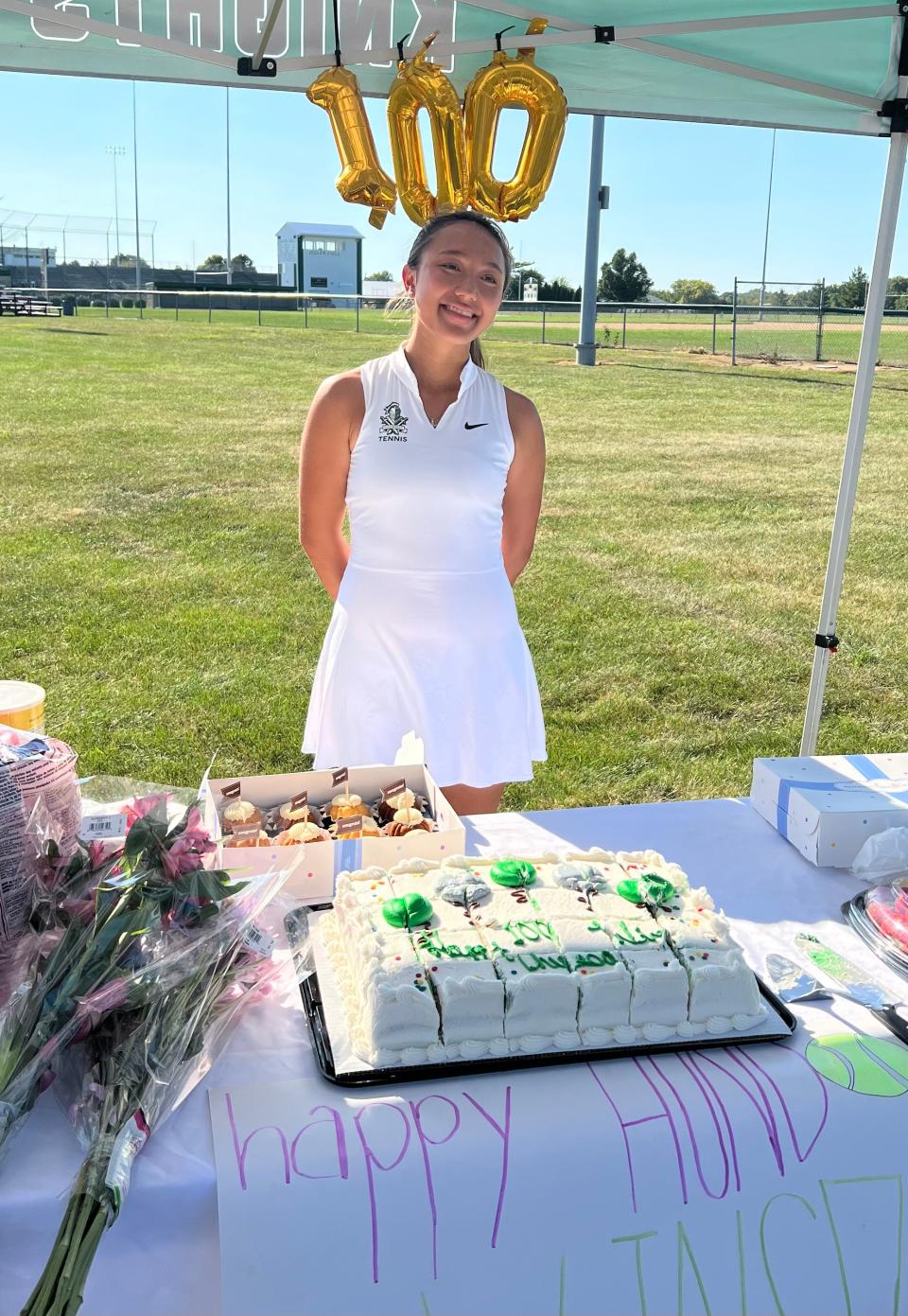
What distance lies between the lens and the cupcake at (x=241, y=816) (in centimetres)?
161

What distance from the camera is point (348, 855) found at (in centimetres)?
159

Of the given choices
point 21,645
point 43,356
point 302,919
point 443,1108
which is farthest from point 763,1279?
point 43,356

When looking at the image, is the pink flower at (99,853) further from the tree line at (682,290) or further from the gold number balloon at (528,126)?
the tree line at (682,290)

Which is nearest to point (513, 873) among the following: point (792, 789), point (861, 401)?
point (792, 789)

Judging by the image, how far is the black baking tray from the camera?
1230 millimetres

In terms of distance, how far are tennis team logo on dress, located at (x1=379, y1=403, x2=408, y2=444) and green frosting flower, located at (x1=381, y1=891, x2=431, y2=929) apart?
136 centimetres

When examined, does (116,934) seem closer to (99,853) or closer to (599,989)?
(99,853)

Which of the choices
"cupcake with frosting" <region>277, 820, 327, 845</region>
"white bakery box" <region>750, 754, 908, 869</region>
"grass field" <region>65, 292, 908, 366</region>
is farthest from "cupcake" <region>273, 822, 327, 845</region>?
"grass field" <region>65, 292, 908, 366</region>

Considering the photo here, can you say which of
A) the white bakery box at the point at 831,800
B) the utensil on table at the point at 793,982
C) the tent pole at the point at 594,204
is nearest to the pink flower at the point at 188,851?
the utensil on table at the point at 793,982

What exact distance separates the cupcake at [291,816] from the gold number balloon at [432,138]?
1.54 m

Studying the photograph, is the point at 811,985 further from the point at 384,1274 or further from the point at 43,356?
the point at 43,356

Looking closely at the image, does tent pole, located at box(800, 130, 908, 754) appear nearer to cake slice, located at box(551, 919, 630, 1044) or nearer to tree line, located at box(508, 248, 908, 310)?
cake slice, located at box(551, 919, 630, 1044)

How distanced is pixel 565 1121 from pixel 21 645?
215 inches

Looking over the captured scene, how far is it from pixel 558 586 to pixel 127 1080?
6.56 m
